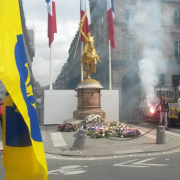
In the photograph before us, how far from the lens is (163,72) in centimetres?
2616

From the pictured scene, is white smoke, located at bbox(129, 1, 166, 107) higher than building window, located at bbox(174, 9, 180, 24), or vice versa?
building window, located at bbox(174, 9, 180, 24)

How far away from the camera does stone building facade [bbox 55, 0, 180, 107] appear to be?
2423 centimetres

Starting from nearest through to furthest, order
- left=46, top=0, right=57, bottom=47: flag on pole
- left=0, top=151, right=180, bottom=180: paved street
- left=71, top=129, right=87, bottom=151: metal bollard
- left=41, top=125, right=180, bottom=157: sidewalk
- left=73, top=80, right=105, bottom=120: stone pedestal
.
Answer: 1. left=0, top=151, right=180, bottom=180: paved street
2. left=41, top=125, right=180, bottom=157: sidewalk
3. left=71, top=129, right=87, bottom=151: metal bollard
4. left=73, top=80, right=105, bottom=120: stone pedestal
5. left=46, top=0, right=57, bottom=47: flag on pole

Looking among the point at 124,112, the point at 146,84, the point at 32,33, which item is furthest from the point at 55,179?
the point at 32,33

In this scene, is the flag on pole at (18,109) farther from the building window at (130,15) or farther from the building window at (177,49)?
the building window at (177,49)

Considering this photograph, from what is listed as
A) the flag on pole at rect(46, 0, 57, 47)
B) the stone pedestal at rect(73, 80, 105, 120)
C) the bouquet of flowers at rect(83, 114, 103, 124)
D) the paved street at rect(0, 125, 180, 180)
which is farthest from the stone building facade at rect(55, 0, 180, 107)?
the paved street at rect(0, 125, 180, 180)

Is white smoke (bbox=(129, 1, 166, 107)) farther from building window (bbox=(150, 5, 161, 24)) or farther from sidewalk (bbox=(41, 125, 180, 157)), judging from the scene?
sidewalk (bbox=(41, 125, 180, 157))

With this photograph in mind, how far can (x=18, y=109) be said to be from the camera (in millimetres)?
1963

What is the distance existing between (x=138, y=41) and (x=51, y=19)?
1228 centimetres

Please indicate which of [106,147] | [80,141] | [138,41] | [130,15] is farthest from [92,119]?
[138,41]

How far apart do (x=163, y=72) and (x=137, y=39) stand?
13.5ft

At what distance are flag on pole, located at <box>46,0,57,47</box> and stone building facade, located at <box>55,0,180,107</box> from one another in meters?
8.45

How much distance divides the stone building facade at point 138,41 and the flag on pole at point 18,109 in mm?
22377

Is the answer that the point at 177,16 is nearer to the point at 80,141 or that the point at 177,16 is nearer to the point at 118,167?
the point at 80,141
